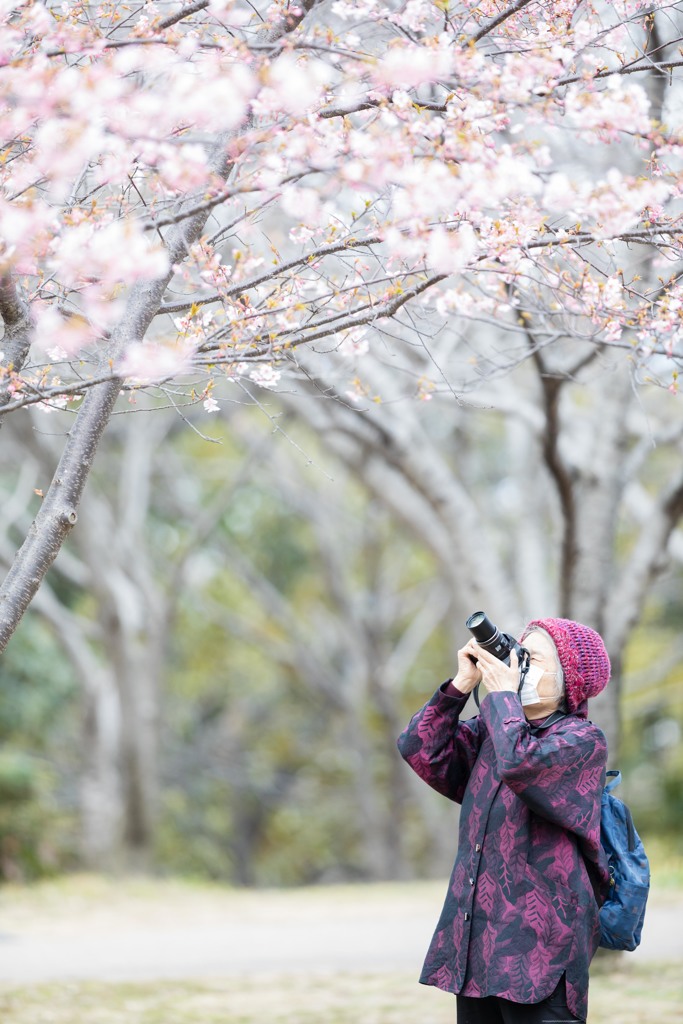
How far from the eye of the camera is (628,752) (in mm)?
18797

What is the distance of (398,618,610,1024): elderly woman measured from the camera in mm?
2768

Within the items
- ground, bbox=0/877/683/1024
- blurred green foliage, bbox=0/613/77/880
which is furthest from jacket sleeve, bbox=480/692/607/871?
blurred green foliage, bbox=0/613/77/880

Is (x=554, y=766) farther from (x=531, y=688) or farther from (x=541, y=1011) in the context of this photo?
(x=541, y=1011)

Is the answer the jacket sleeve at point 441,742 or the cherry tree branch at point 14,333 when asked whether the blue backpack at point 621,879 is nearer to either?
the jacket sleeve at point 441,742

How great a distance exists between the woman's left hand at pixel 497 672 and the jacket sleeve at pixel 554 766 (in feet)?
0.11

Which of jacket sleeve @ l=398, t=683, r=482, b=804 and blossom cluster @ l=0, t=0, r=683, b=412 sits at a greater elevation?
blossom cluster @ l=0, t=0, r=683, b=412

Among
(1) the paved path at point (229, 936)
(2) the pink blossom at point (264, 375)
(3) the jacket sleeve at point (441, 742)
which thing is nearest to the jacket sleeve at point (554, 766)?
(3) the jacket sleeve at point (441, 742)

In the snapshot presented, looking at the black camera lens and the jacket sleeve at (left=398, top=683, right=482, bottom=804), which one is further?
the jacket sleeve at (left=398, top=683, right=482, bottom=804)

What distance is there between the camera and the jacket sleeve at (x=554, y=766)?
275 cm

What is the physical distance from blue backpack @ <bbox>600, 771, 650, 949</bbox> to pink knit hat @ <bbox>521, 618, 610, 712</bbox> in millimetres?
288

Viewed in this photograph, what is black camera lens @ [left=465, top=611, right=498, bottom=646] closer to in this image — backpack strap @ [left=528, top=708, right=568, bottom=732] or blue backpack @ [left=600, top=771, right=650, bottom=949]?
backpack strap @ [left=528, top=708, right=568, bottom=732]

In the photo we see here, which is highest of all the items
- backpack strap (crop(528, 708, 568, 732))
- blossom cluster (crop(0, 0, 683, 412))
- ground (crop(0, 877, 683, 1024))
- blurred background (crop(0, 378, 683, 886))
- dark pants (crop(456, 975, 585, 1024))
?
blurred background (crop(0, 378, 683, 886))

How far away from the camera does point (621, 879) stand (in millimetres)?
2945

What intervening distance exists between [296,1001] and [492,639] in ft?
10.7
